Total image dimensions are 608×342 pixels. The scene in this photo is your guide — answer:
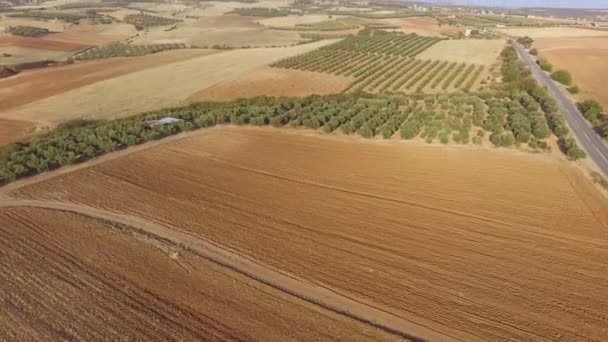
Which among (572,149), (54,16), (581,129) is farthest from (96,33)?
(572,149)

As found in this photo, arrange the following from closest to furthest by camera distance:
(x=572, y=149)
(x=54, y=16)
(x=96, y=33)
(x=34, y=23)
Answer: (x=572, y=149) < (x=96, y=33) < (x=34, y=23) < (x=54, y=16)

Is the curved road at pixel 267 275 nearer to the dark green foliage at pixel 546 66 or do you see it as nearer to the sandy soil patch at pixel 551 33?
the dark green foliage at pixel 546 66

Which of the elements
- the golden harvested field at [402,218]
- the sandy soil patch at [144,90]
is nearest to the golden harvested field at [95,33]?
the sandy soil patch at [144,90]

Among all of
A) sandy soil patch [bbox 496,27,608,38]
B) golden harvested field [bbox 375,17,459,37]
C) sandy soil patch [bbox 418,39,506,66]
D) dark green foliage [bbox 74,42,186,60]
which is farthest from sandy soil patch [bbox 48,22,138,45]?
sandy soil patch [bbox 496,27,608,38]

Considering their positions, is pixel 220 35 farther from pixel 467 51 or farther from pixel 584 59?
pixel 584 59

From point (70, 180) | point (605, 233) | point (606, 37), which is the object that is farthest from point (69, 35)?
point (606, 37)

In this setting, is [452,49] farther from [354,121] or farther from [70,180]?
[70,180]
